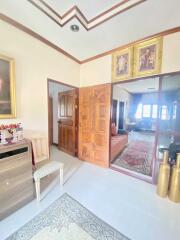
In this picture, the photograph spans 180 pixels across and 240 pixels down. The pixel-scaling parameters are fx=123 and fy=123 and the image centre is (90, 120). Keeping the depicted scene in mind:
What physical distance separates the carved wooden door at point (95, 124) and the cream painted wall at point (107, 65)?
219 millimetres

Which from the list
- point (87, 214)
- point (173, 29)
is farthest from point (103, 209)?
point (173, 29)

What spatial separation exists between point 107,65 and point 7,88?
83.6 inches

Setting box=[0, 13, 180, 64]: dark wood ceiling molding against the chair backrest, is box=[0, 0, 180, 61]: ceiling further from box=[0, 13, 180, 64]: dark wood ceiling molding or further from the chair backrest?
the chair backrest

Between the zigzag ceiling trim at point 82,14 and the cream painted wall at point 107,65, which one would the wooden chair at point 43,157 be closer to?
Result: the cream painted wall at point 107,65

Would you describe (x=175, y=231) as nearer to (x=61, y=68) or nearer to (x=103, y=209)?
(x=103, y=209)

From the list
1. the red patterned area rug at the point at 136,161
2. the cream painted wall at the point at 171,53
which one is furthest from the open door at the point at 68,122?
the cream painted wall at the point at 171,53

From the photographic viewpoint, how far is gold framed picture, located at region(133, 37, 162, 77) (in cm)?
219

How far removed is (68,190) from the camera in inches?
84.7

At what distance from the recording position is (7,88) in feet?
6.16

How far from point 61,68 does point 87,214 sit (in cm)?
284

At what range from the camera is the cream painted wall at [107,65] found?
6.71 feet

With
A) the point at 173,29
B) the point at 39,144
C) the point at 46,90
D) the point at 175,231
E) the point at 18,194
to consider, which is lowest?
the point at 175,231

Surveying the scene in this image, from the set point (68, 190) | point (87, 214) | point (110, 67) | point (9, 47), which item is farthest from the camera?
point (110, 67)

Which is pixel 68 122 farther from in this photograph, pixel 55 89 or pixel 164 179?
pixel 164 179
